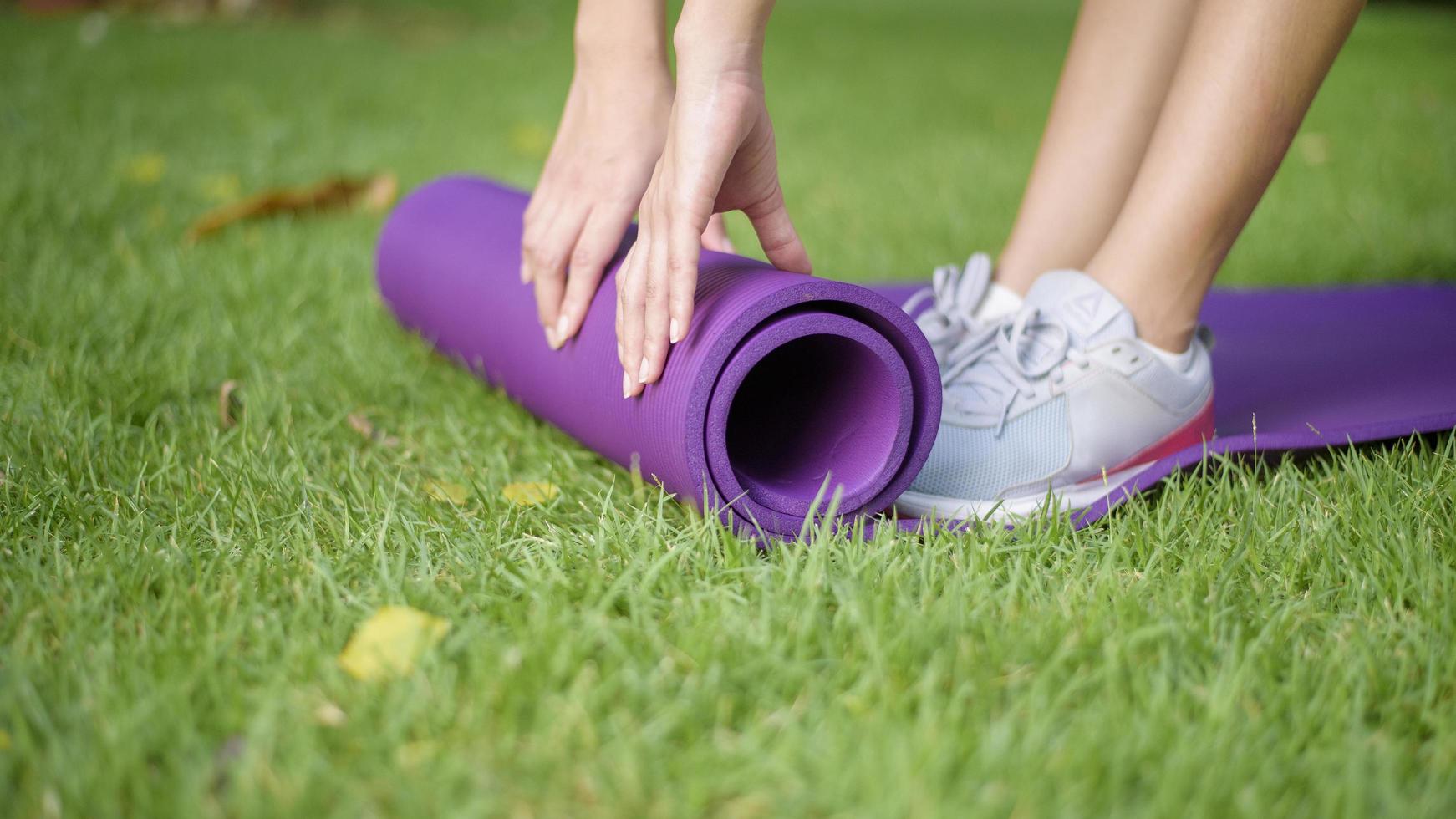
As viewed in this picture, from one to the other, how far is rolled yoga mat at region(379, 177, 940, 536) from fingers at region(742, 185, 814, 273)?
35 millimetres

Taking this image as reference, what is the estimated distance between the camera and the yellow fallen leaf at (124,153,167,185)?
385 cm

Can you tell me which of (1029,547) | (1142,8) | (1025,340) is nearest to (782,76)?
(1142,8)

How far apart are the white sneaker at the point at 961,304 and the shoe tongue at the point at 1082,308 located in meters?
0.11

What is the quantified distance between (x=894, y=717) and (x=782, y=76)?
20.4ft

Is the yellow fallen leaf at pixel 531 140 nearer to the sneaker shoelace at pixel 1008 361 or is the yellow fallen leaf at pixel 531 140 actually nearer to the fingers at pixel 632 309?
the sneaker shoelace at pixel 1008 361

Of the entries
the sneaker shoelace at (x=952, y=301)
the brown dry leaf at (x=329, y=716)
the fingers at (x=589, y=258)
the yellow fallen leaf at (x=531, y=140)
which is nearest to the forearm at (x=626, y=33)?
the fingers at (x=589, y=258)

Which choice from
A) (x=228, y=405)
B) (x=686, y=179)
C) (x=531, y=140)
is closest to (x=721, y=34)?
(x=686, y=179)

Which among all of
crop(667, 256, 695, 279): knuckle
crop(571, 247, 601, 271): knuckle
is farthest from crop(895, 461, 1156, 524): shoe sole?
crop(571, 247, 601, 271): knuckle

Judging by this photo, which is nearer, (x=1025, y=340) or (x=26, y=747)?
(x=26, y=747)

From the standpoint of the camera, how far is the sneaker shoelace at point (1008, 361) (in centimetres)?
181

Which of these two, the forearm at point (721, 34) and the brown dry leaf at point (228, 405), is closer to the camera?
the forearm at point (721, 34)

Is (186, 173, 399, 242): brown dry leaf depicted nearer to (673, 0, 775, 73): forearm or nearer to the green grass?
the green grass

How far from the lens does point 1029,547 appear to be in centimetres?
152

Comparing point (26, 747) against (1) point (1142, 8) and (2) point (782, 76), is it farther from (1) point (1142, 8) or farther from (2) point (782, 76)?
(2) point (782, 76)
